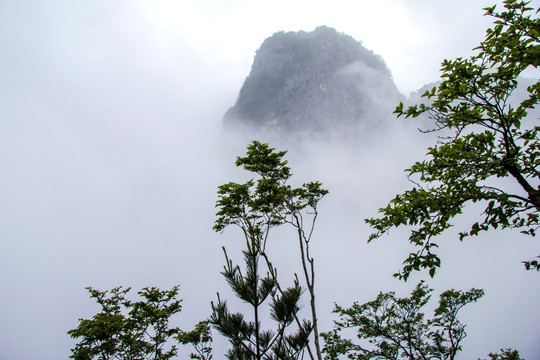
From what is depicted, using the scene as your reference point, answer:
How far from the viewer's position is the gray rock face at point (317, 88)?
4247 inches

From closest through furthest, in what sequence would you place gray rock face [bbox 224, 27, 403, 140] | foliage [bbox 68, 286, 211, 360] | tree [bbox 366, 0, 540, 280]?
tree [bbox 366, 0, 540, 280] < foliage [bbox 68, 286, 211, 360] < gray rock face [bbox 224, 27, 403, 140]

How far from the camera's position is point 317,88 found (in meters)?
110

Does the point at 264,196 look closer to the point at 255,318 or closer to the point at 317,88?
the point at 255,318

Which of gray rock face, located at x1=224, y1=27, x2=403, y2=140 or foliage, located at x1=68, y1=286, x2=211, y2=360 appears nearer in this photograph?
foliage, located at x1=68, y1=286, x2=211, y2=360

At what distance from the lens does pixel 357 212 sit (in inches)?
5221

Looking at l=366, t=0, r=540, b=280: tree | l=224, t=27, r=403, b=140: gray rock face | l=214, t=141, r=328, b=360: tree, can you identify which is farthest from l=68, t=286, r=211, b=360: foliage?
l=224, t=27, r=403, b=140: gray rock face

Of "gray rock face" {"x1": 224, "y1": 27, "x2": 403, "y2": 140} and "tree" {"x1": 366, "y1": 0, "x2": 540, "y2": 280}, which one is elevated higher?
"gray rock face" {"x1": 224, "y1": 27, "x2": 403, "y2": 140}

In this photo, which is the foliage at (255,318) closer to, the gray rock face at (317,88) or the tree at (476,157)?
the tree at (476,157)

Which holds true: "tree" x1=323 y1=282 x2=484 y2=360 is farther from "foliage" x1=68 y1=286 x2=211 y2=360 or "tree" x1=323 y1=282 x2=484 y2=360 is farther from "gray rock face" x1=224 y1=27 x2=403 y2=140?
"gray rock face" x1=224 y1=27 x2=403 y2=140

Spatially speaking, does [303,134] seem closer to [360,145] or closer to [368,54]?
[360,145]

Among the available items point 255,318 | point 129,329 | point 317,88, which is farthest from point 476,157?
point 317,88

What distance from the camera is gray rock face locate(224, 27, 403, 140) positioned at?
10788 cm

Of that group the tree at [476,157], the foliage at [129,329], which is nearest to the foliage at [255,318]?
the tree at [476,157]

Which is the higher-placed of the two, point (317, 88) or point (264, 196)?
point (317, 88)
